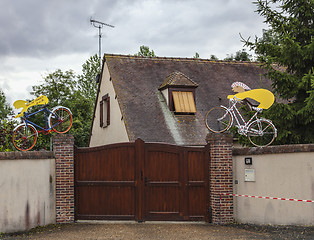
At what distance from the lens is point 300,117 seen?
14.2 metres

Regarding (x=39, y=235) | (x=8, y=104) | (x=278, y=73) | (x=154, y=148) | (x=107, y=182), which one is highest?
(x=8, y=104)

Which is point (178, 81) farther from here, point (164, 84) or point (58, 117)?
point (58, 117)

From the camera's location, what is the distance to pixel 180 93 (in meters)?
21.7

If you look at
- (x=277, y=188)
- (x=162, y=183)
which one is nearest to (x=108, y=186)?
(x=162, y=183)

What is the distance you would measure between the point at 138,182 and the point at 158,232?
1802 millimetres

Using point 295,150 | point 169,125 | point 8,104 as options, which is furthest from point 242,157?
point 8,104

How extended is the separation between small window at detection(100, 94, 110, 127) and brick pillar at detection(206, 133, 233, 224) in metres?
11.4

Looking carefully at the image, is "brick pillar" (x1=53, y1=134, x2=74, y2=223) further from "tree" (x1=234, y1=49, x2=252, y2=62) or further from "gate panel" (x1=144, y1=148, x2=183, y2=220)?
"tree" (x1=234, y1=49, x2=252, y2=62)

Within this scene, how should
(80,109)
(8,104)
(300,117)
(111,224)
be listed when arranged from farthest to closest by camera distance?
(8,104)
(80,109)
(300,117)
(111,224)

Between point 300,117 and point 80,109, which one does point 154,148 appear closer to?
point 300,117

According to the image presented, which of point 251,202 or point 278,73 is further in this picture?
point 278,73

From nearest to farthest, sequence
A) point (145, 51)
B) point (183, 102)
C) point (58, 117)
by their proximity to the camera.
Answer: point (58, 117), point (183, 102), point (145, 51)

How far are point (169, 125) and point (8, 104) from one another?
49812 millimetres

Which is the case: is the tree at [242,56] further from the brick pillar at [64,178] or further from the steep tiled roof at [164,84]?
the brick pillar at [64,178]
